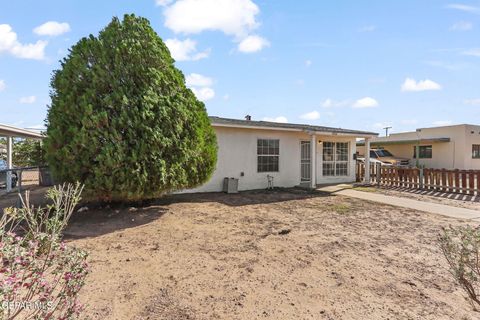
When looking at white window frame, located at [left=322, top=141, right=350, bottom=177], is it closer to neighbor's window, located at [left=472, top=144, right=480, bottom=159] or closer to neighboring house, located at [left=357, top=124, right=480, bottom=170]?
neighboring house, located at [left=357, top=124, right=480, bottom=170]

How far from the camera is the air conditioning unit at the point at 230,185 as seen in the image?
10.9m

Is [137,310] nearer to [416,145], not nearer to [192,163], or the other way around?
[192,163]

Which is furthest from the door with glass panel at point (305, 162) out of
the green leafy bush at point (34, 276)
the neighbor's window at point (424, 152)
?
the neighbor's window at point (424, 152)

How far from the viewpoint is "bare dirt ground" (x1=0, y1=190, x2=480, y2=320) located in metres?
3.01

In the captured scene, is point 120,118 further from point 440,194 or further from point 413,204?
point 440,194

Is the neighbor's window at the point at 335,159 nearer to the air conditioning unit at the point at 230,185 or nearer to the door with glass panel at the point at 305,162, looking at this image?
the door with glass panel at the point at 305,162

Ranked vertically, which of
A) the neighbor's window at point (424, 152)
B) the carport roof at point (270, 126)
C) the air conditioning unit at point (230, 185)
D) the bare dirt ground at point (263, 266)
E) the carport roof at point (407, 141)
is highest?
the carport roof at point (407, 141)

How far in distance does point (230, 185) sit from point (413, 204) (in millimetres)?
6292

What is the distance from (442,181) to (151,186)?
11953mm

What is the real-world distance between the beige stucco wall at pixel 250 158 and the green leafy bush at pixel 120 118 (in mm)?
4050

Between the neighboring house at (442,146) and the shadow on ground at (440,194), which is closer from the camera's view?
the shadow on ground at (440,194)

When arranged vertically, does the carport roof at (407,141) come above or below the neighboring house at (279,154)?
above

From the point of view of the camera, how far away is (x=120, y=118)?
19.7ft

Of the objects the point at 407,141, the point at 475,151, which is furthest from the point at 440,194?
the point at 475,151
